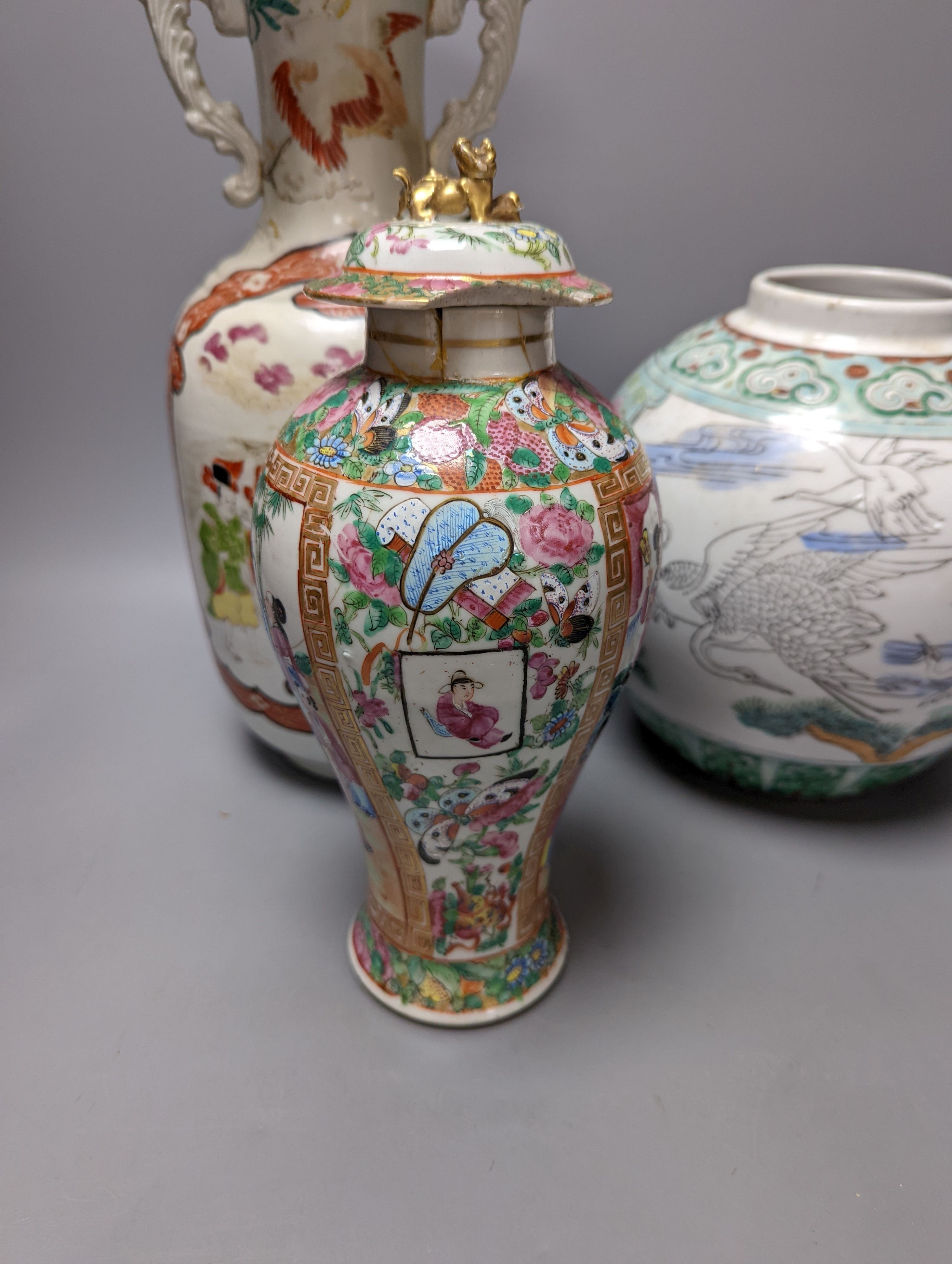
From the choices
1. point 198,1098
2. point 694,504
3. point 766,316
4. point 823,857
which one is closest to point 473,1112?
point 198,1098

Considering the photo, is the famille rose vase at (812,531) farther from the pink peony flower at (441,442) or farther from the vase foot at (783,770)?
the pink peony flower at (441,442)

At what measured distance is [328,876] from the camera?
148 cm

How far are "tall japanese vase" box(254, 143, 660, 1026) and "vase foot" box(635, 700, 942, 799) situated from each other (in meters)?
0.53

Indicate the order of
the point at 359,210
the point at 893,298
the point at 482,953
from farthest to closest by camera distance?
1. the point at 893,298
2. the point at 359,210
3. the point at 482,953

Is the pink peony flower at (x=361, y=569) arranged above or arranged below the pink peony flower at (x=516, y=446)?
below

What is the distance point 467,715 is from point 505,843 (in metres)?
0.23

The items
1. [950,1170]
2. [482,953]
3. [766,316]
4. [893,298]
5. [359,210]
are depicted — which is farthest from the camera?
[893,298]

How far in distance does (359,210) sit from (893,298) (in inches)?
35.5

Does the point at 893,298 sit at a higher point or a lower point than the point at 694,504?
higher

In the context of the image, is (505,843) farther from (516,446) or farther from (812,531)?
(812,531)

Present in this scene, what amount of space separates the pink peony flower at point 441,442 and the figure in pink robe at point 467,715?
20 cm

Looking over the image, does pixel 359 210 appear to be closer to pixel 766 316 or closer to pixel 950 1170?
pixel 766 316

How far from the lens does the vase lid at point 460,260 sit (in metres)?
0.91

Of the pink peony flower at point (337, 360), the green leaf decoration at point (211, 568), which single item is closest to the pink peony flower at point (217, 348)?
the pink peony flower at point (337, 360)
